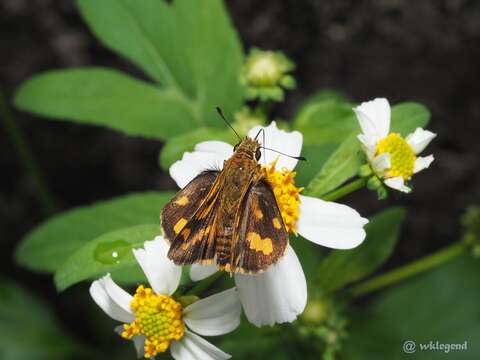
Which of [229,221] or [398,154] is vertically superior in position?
[398,154]

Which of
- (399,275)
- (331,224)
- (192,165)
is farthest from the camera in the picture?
(399,275)

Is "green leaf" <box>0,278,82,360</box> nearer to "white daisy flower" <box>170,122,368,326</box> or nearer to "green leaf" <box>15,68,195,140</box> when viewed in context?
"green leaf" <box>15,68,195,140</box>

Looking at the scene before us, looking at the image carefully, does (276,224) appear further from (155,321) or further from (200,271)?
(155,321)

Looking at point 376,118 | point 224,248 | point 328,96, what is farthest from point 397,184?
point 328,96

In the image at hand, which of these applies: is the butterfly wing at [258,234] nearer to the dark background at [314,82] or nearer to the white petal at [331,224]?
the white petal at [331,224]

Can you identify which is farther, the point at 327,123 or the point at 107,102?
the point at 107,102

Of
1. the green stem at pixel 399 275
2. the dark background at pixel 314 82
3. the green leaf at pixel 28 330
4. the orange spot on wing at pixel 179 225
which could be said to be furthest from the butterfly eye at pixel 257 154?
the green leaf at pixel 28 330
